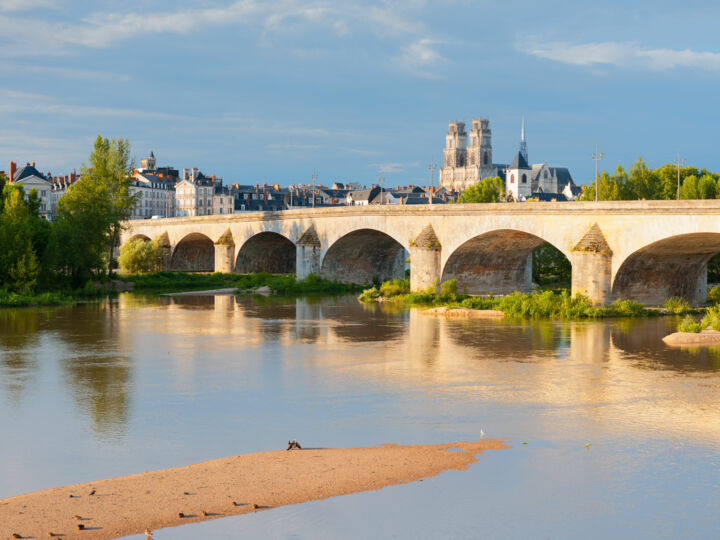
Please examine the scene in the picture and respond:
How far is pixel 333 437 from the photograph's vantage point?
1605 cm

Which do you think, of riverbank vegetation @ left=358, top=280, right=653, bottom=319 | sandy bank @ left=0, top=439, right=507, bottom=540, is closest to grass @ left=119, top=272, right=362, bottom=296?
riverbank vegetation @ left=358, top=280, right=653, bottom=319

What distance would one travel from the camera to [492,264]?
47281mm

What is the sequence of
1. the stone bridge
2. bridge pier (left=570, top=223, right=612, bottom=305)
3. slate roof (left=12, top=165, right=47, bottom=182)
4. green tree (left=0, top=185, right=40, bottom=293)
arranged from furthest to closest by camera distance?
1. slate roof (left=12, top=165, right=47, bottom=182)
2. green tree (left=0, top=185, right=40, bottom=293)
3. bridge pier (left=570, top=223, right=612, bottom=305)
4. the stone bridge

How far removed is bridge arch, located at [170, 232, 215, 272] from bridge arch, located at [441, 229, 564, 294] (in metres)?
34.7

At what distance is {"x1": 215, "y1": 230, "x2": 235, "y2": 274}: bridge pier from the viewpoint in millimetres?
66500

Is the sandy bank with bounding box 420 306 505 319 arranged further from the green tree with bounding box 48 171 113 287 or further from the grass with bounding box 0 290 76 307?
the green tree with bounding box 48 171 113 287

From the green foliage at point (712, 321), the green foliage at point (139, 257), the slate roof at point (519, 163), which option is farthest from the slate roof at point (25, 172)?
the green foliage at point (712, 321)

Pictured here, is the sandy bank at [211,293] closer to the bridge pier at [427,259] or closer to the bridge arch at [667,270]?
the bridge pier at [427,259]

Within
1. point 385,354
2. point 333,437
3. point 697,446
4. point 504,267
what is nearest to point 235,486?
point 333,437

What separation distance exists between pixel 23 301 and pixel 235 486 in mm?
33326

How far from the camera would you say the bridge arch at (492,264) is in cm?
4503

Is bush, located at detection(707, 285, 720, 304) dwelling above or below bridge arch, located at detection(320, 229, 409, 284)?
below

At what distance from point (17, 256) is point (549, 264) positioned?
104ft

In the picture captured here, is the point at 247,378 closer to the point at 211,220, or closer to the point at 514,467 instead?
the point at 514,467
